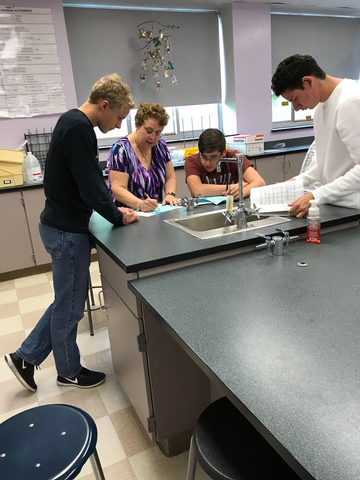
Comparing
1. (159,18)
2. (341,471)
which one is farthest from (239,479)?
(159,18)

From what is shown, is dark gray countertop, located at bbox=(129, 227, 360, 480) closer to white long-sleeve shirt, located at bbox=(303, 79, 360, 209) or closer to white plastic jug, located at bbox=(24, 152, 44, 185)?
white long-sleeve shirt, located at bbox=(303, 79, 360, 209)

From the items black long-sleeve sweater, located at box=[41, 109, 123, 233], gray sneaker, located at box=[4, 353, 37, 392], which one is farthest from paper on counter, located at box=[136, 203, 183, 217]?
gray sneaker, located at box=[4, 353, 37, 392]

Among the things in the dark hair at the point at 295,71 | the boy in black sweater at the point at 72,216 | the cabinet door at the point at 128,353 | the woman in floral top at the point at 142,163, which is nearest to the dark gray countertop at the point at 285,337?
the cabinet door at the point at 128,353

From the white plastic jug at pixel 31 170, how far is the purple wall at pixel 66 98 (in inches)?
11.0

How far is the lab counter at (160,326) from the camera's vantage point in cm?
134

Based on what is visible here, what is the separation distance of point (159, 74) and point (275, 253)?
3.34m

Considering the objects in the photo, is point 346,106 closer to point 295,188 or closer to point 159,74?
point 295,188

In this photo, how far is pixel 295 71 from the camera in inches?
61.3

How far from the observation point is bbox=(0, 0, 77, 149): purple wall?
349 centimetres

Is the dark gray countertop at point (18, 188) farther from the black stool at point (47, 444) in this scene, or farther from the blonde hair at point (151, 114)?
the black stool at point (47, 444)

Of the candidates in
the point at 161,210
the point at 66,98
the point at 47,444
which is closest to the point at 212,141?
the point at 161,210

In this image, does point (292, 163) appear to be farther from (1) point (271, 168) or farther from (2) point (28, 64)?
(2) point (28, 64)

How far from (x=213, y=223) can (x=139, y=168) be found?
22.3 inches

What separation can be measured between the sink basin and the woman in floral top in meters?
0.29
